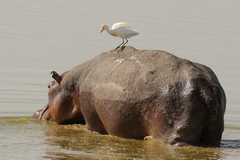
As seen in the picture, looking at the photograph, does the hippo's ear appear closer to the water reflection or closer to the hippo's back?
the hippo's back

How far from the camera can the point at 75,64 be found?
1800cm

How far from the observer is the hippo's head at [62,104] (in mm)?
9773

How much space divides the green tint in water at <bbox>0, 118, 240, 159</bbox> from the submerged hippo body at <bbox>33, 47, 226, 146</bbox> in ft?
0.69

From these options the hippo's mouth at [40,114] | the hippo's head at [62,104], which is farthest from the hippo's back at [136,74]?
the hippo's mouth at [40,114]

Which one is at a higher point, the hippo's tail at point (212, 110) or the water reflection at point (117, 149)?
the hippo's tail at point (212, 110)

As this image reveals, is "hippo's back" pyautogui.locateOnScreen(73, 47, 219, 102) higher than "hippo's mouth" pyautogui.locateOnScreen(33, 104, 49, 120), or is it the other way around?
"hippo's back" pyautogui.locateOnScreen(73, 47, 219, 102)

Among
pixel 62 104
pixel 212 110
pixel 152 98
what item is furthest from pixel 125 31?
pixel 212 110

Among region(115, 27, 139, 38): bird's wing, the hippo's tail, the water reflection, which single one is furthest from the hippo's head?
the hippo's tail

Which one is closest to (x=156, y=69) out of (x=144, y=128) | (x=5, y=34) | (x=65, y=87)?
(x=144, y=128)

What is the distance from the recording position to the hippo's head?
9773 mm

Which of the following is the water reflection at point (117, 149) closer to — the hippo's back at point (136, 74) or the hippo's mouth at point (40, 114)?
the hippo's back at point (136, 74)

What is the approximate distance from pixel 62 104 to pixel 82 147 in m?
2.48

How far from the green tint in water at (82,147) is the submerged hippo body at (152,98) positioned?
21 cm

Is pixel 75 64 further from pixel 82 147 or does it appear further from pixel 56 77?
pixel 82 147
